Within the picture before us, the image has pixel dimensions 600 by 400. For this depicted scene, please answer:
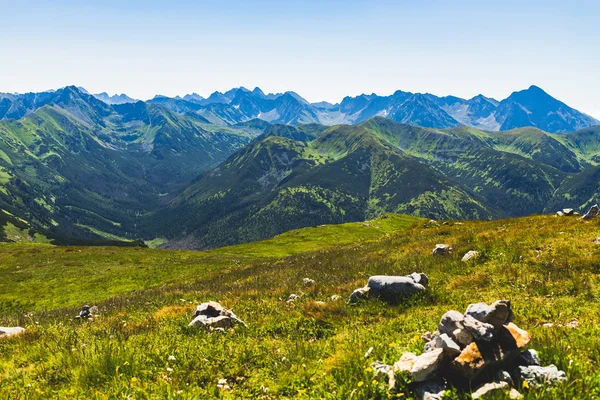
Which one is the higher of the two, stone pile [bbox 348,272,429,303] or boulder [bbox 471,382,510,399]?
boulder [bbox 471,382,510,399]

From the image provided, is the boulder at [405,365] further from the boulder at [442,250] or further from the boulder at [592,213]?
the boulder at [592,213]

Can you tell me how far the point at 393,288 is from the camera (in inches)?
580

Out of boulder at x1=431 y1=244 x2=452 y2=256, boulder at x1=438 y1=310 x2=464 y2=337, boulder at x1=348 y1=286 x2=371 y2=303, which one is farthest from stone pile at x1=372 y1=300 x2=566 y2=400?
boulder at x1=431 y1=244 x2=452 y2=256

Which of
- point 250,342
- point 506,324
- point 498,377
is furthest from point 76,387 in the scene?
point 506,324

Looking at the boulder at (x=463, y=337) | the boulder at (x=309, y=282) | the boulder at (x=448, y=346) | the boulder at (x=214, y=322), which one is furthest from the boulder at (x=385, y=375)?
the boulder at (x=309, y=282)

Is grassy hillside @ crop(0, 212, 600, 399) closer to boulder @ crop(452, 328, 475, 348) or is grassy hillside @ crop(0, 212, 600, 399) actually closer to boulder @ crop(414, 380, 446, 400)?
boulder @ crop(414, 380, 446, 400)

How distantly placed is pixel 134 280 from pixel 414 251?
38016 mm

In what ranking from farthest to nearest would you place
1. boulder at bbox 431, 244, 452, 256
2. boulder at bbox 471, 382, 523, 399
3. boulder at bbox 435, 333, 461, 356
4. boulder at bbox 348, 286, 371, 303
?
boulder at bbox 431, 244, 452, 256 → boulder at bbox 348, 286, 371, 303 → boulder at bbox 435, 333, 461, 356 → boulder at bbox 471, 382, 523, 399

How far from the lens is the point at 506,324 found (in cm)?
776

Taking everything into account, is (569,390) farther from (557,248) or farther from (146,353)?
(557,248)

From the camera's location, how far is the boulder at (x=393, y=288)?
14680mm

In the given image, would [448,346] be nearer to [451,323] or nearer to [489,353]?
[489,353]

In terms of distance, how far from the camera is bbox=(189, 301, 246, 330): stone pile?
1263 cm

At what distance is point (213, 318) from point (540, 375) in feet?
33.5
